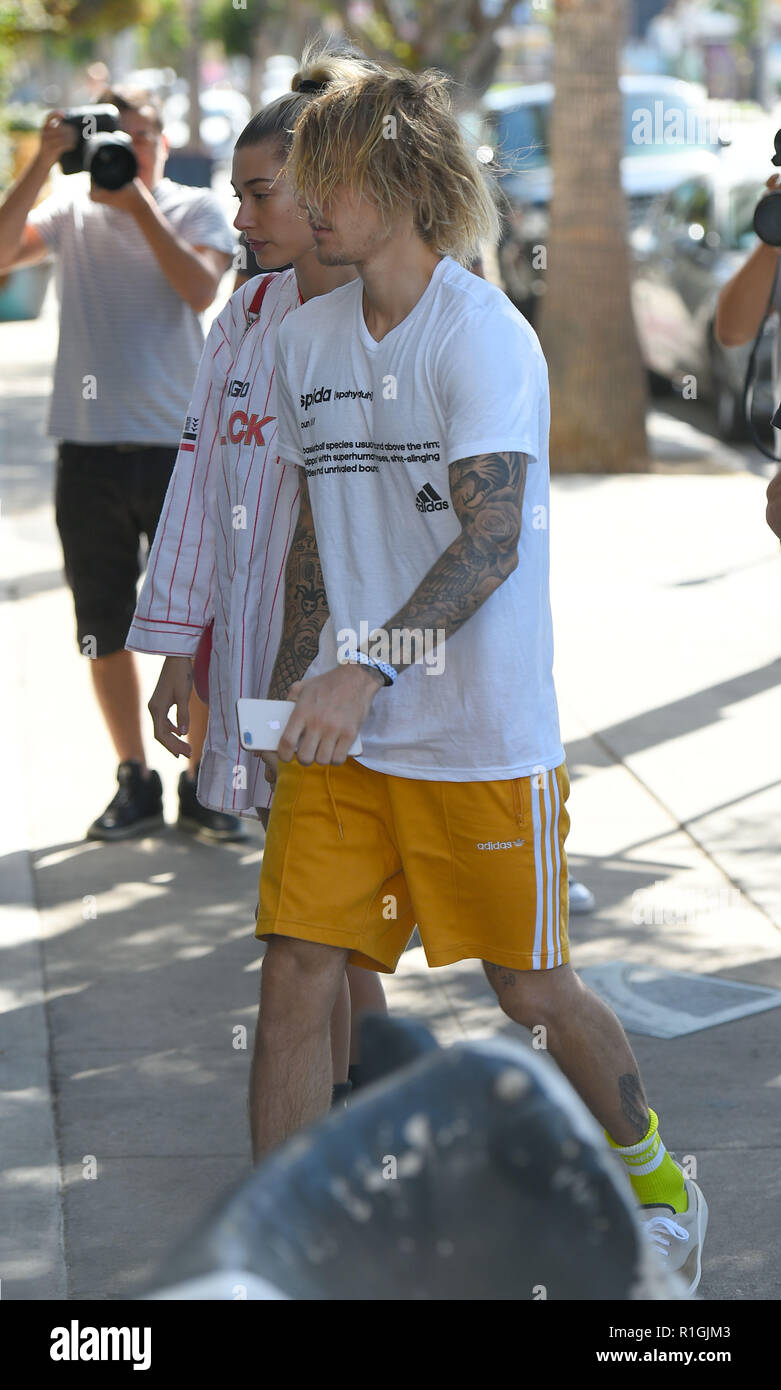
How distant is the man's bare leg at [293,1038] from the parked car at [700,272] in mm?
10057

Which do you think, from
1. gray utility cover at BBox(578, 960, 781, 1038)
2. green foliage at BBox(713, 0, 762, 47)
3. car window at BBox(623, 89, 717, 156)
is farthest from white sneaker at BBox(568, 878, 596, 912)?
green foliage at BBox(713, 0, 762, 47)

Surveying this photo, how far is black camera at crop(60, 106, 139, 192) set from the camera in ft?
17.1

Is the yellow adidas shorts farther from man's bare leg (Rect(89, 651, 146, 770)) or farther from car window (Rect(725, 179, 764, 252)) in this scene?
car window (Rect(725, 179, 764, 252))

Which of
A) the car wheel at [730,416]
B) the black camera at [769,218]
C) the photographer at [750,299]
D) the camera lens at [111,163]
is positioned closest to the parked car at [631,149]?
the car wheel at [730,416]

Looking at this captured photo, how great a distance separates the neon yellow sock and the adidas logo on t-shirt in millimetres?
1098

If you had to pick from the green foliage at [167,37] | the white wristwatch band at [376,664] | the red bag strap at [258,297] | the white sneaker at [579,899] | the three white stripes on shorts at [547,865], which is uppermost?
the green foliage at [167,37]

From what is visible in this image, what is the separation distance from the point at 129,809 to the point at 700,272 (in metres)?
9.67

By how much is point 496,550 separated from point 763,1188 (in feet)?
4.99

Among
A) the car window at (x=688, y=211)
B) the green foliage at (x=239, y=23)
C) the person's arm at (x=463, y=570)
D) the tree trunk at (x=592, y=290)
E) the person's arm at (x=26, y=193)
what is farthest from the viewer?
the green foliage at (x=239, y=23)

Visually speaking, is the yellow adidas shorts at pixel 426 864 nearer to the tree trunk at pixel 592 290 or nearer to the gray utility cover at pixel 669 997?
the gray utility cover at pixel 669 997

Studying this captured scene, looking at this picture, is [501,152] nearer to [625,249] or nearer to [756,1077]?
[756,1077]

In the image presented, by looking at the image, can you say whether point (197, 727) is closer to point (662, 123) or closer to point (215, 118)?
point (662, 123)

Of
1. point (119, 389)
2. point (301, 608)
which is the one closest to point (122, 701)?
point (119, 389)

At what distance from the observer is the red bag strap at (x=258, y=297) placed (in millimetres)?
3535
